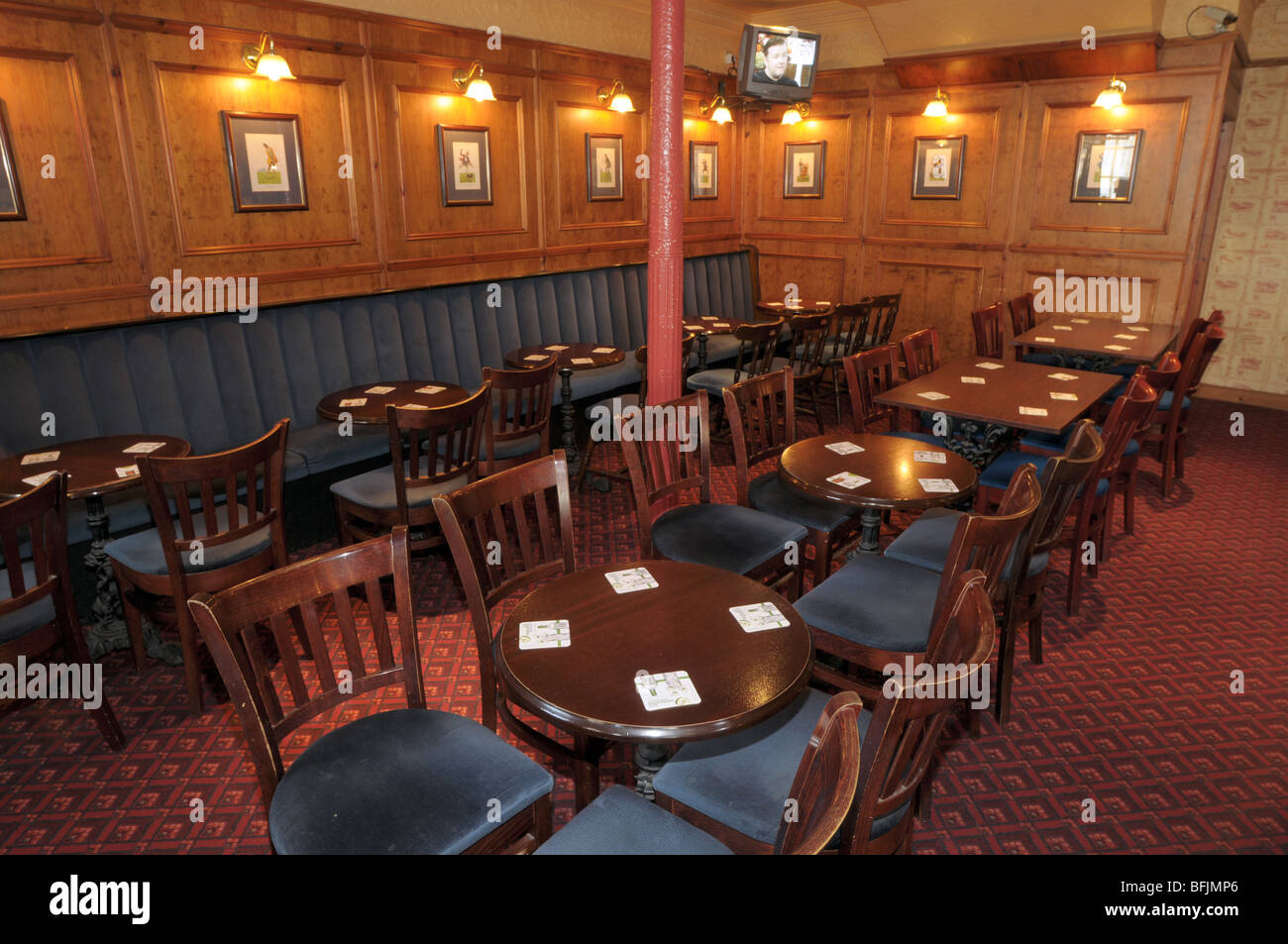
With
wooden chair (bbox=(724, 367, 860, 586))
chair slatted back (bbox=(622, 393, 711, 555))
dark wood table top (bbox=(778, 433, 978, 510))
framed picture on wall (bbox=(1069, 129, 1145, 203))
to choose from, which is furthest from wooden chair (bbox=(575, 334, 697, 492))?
framed picture on wall (bbox=(1069, 129, 1145, 203))

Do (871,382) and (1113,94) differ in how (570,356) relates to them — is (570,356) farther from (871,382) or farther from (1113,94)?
(1113,94)

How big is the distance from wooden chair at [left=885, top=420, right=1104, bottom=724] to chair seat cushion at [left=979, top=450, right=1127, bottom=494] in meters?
0.67

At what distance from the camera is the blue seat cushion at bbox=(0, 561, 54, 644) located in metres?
2.46

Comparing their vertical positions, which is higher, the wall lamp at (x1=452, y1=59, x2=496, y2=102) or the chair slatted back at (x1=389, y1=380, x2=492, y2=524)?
the wall lamp at (x1=452, y1=59, x2=496, y2=102)

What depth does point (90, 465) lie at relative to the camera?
3199mm

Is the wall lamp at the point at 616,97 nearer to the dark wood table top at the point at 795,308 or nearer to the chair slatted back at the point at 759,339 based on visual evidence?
the dark wood table top at the point at 795,308

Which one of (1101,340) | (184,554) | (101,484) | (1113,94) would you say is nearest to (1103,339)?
(1101,340)

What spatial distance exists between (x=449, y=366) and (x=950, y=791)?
4.30 m

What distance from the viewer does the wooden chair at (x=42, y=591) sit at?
7.48ft

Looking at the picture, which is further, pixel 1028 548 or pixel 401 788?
pixel 1028 548

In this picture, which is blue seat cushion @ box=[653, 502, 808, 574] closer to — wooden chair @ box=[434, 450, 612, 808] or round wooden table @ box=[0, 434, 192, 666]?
wooden chair @ box=[434, 450, 612, 808]

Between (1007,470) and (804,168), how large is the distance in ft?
Result: 17.8

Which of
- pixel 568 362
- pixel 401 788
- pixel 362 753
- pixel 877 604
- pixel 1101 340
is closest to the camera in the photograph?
pixel 401 788
